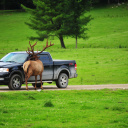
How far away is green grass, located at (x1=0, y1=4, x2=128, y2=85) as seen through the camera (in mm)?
29234

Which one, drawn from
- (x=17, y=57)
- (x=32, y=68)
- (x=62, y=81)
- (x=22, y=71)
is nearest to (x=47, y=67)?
(x=62, y=81)

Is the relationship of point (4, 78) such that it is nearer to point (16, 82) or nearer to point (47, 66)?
point (16, 82)

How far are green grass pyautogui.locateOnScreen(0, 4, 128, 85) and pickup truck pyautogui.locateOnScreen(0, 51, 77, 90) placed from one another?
17.0 ft

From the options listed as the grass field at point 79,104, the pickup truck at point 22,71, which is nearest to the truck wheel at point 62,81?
the pickup truck at point 22,71

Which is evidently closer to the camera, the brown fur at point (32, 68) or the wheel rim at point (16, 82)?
the brown fur at point (32, 68)

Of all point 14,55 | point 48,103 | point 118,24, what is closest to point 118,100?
point 48,103

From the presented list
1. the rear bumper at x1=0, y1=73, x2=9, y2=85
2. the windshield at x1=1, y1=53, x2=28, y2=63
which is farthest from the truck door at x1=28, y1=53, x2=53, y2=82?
the rear bumper at x1=0, y1=73, x2=9, y2=85

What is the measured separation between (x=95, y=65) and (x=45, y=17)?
23.0m

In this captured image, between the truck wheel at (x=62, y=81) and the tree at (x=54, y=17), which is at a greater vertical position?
the tree at (x=54, y=17)

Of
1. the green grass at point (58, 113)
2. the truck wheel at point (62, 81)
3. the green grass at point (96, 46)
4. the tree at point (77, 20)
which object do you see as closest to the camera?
the green grass at point (58, 113)

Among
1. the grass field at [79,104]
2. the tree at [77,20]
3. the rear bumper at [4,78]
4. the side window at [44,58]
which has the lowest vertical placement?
the grass field at [79,104]

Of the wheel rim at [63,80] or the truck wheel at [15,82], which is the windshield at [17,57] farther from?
the wheel rim at [63,80]

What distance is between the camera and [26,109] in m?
11.5

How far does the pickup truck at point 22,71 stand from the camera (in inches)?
703
